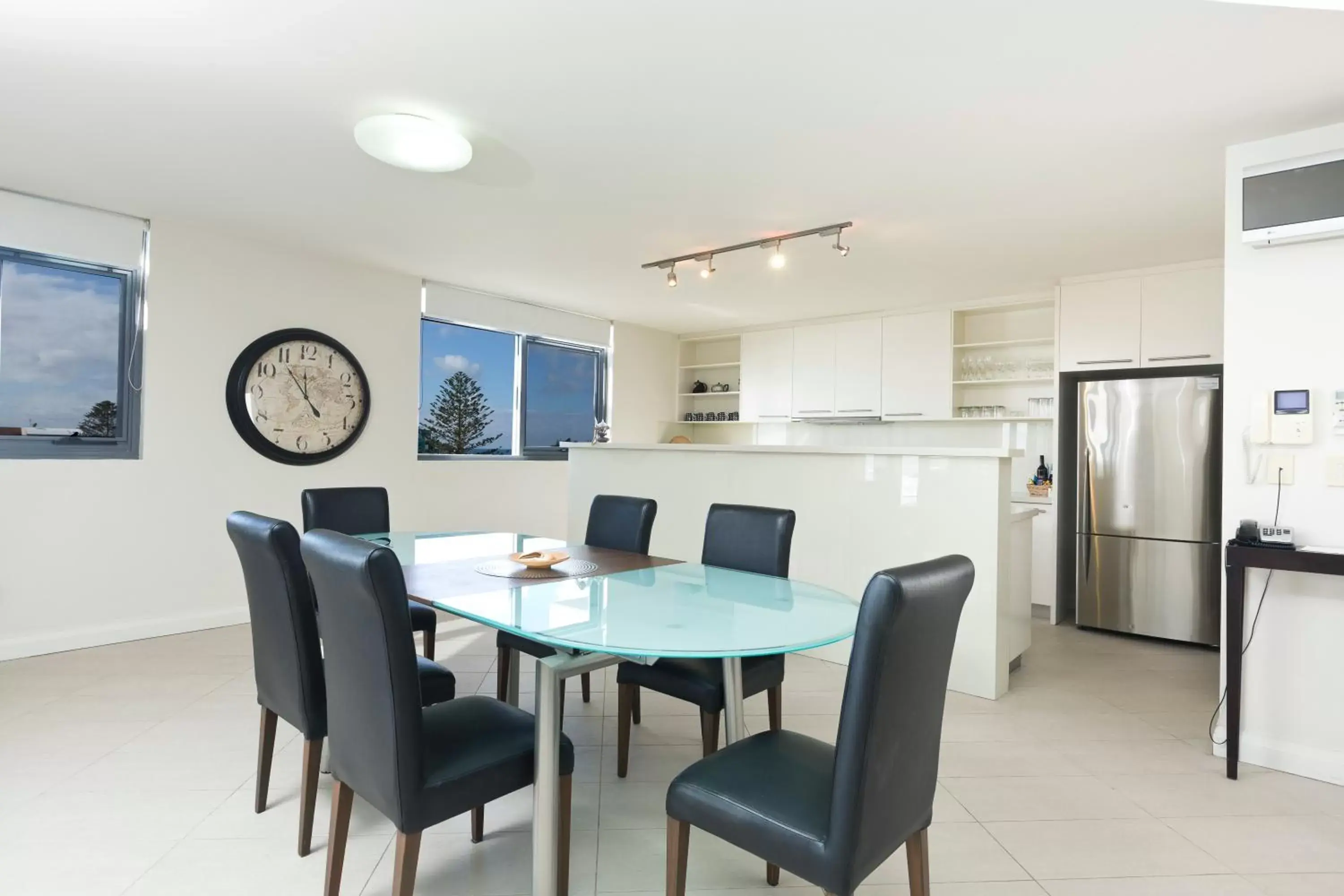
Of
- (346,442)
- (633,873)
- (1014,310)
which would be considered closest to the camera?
(633,873)

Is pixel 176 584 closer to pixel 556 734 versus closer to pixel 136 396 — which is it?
pixel 136 396

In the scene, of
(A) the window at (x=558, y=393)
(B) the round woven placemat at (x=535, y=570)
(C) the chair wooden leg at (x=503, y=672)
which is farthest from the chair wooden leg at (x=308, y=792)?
(A) the window at (x=558, y=393)

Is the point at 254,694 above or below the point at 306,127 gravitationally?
below

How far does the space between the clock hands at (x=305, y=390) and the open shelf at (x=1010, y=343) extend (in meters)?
4.82

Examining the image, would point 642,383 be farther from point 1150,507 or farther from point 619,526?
point 1150,507

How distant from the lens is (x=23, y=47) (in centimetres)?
215

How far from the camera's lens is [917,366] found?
5.70 metres

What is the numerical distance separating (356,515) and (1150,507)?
4710 mm

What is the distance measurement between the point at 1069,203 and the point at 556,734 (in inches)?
133

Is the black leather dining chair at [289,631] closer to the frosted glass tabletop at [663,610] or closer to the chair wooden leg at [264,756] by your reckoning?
the chair wooden leg at [264,756]

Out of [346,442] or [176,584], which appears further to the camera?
[346,442]

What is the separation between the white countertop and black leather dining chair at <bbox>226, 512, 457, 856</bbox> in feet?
8.46

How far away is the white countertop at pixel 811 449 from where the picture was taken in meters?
3.29

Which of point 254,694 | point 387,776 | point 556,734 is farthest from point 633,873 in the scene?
point 254,694
